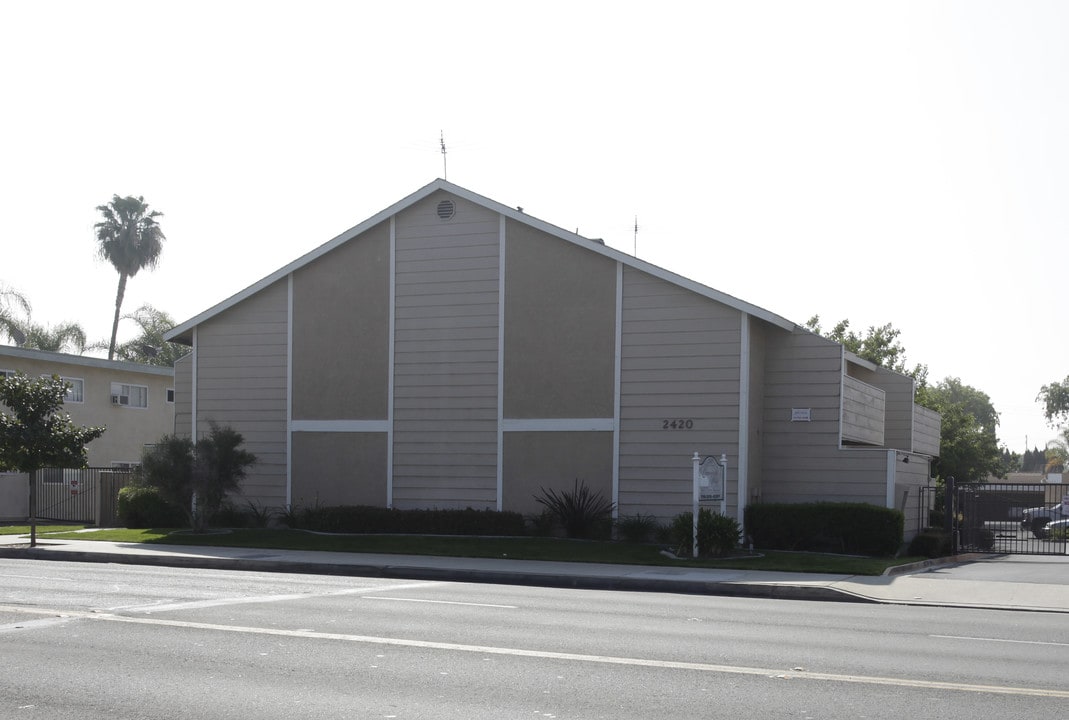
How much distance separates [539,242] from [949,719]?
19338 millimetres

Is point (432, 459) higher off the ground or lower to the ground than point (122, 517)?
higher

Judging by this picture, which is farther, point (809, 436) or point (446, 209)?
point (446, 209)

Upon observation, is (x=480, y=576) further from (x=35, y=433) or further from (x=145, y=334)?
(x=145, y=334)

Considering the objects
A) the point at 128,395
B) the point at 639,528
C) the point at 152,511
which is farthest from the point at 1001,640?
the point at 128,395

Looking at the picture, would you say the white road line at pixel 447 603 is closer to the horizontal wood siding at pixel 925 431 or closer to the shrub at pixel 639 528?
the shrub at pixel 639 528

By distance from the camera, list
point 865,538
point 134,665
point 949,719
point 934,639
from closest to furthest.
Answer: point 949,719, point 134,665, point 934,639, point 865,538

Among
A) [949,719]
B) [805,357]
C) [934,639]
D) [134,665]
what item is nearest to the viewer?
[949,719]

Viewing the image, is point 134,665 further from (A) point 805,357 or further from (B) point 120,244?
(B) point 120,244

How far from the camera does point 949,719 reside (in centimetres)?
759

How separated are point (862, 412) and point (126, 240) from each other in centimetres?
4464

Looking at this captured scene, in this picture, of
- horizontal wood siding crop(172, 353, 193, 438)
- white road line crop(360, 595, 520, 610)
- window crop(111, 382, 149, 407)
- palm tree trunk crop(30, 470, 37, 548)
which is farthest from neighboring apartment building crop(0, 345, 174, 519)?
white road line crop(360, 595, 520, 610)

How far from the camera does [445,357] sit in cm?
2684

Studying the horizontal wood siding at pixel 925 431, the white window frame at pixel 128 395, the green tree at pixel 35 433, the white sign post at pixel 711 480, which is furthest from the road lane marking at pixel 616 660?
the white window frame at pixel 128 395

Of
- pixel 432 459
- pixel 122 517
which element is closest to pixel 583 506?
pixel 432 459
